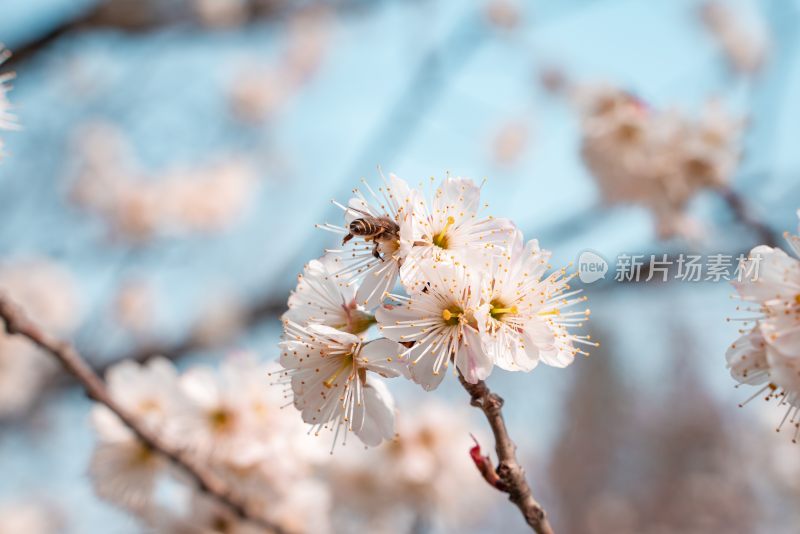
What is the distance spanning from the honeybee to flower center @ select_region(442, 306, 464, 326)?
5.3 inches

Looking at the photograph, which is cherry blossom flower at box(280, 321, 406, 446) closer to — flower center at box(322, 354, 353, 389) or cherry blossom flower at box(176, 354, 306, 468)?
flower center at box(322, 354, 353, 389)

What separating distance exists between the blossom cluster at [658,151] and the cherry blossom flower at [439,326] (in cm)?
Answer: 166

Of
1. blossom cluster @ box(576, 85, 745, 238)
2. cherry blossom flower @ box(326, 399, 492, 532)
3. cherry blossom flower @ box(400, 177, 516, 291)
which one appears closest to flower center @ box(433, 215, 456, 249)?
cherry blossom flower @ box(400, 177, 516, 291)

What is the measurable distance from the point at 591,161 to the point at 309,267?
68.9 inches

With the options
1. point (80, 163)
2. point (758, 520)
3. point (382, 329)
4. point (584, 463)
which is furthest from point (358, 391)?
point (584, 463)

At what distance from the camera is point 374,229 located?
104 centimetres

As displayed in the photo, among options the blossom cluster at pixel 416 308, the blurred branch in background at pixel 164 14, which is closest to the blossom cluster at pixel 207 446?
the blossom cluster at pixel 416 308

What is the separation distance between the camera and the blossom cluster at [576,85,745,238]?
240cm

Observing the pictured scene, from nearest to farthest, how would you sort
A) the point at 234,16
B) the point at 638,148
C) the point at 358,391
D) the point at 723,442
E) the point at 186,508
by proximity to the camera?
the point at 358,391
the point at 186,508
the point at 638,148
the point at 234,16
the point at 723,442

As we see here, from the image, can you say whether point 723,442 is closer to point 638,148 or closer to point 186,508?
point 638,148

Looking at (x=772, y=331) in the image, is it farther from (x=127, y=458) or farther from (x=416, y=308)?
(x=127, y=458)

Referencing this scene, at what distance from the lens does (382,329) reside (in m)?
1.00

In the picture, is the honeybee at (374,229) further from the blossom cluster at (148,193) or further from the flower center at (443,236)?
the blossom cluster at (148,193)

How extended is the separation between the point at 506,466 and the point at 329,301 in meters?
Answer: 0.37
